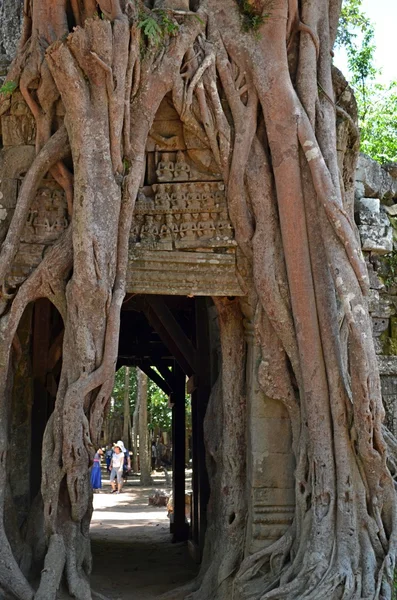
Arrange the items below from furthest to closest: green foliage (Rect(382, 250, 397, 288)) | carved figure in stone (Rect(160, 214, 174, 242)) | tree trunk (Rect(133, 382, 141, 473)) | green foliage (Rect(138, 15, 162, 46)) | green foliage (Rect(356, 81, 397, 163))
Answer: tree trunk (Rect(133, 382, 141, 473)), green foliage (Rect(356, 81, 397, 163)), green foliage (Rect(382, 250, 397, 288)), carved figure in stone (Rect(160, 214, 174, 242)), green foliage (Rect(138, 15, 162, 46))

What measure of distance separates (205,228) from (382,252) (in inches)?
84.4

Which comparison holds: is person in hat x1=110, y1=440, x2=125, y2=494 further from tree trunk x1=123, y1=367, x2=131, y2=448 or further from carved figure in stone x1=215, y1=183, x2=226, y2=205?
carved figure in stone x1=215, y1=183, x2=226, y2=205

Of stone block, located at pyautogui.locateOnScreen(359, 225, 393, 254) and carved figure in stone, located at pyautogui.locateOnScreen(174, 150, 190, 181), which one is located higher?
carved figure in stone, located at pyautogui.locateOnScreen(174, 150, 190, 181)

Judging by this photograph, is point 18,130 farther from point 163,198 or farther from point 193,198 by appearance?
point 193,198

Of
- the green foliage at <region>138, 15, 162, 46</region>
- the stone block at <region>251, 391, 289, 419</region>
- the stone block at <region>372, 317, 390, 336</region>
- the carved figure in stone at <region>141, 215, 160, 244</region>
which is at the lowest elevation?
the stone block at <region>251, 391, 289, 419</region>

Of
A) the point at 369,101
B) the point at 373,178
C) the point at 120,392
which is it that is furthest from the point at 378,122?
the point at 120,392

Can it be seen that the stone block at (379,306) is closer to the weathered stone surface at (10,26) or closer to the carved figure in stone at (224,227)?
the carved figure in stone at (224,227)

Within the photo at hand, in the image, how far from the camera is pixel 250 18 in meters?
5.94

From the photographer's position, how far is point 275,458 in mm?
5691

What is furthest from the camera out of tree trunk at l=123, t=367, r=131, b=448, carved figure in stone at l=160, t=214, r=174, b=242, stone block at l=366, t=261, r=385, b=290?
tree trunk at l=123, t=367, r=131, b=448

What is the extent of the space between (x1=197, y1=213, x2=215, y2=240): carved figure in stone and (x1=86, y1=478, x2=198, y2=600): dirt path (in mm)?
2729

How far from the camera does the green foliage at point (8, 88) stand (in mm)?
5855

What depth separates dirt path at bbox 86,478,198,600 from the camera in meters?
6.26

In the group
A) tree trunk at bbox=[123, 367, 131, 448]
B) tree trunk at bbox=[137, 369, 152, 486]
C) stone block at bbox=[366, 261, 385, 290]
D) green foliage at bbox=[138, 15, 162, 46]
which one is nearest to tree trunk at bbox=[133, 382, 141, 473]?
tree trunk at bbox=[137, 369, 152, 486]
